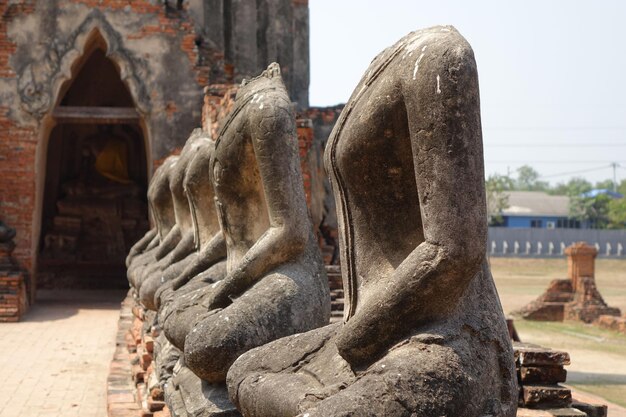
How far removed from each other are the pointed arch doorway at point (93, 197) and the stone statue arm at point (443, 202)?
14.8 metres

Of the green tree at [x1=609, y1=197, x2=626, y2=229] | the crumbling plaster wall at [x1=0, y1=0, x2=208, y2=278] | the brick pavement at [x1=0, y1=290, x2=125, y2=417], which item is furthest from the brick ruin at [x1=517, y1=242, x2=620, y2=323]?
the green tree at [x1=609, y1=197, x2=626, y2=229]

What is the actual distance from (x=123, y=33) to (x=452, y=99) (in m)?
11.4

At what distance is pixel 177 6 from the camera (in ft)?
47.1

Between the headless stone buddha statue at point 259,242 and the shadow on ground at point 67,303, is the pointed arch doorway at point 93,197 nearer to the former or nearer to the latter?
the shadow on ground at point 67,303

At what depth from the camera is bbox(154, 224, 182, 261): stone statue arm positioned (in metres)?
8.81

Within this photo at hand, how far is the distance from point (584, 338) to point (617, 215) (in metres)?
40.8

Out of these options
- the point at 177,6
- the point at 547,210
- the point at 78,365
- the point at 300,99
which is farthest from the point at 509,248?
the point at 78,365

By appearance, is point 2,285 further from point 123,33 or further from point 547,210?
point 547,210

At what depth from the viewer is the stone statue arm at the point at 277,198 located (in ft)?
15.9

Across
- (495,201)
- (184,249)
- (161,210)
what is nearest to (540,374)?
(184,249)

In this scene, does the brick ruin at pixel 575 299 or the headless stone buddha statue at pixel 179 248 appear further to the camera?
the brick ruin at pixel 575 299

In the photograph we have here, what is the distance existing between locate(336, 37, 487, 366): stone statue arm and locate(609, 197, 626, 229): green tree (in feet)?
172

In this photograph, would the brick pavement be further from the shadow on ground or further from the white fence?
the white fence

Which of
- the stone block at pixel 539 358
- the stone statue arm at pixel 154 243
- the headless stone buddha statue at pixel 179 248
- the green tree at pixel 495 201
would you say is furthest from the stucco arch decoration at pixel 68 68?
the green tree at pixel 495 201
